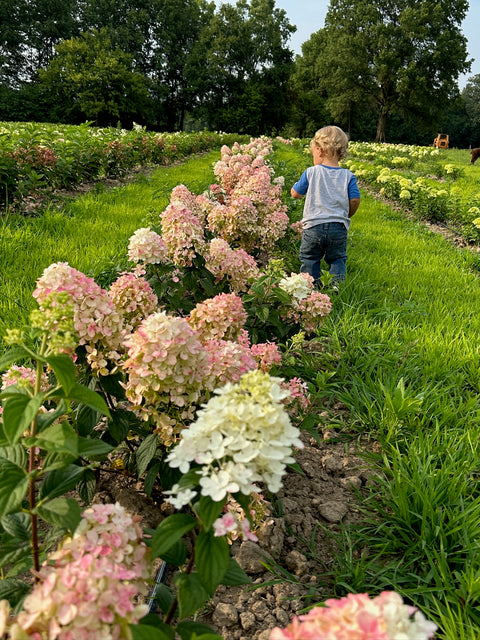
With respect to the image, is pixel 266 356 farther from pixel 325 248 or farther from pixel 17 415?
pixel 325 248

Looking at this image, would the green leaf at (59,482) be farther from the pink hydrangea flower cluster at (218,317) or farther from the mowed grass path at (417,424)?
the mowed grass path at (417,424)

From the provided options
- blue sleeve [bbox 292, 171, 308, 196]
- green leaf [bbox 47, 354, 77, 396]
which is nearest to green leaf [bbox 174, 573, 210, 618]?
green leaf [bbox 47, 354, 77, 396]

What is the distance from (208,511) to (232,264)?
1883 mm

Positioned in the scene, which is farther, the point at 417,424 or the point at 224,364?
the point at 417,424

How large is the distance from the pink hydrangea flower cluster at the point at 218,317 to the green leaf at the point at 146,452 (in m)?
0.42

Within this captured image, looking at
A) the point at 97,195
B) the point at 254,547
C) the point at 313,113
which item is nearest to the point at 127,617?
the point at 254,547

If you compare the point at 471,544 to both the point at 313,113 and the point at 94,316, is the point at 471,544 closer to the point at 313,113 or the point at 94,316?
the point at 94,316

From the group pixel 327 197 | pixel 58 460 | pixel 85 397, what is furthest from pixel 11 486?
pixel 327 197

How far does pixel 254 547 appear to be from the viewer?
63.1 inches

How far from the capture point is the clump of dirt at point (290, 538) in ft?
4.50

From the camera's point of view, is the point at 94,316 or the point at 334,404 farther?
the point at 334,404

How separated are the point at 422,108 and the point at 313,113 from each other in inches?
555

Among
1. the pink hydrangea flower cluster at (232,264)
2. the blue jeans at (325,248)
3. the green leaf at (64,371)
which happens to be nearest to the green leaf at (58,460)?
the green leaf at (64,371)

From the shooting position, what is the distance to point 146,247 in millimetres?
2180
